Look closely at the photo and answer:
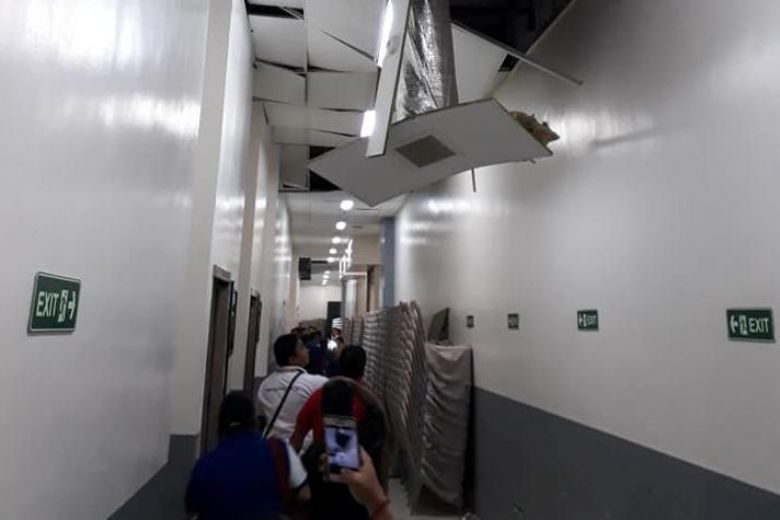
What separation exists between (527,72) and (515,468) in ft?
9.42

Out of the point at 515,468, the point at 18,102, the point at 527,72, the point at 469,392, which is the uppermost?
the point at 527,72

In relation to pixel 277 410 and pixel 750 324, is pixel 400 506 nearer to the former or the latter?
pixel 277 410

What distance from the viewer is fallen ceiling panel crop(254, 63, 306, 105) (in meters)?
4.71

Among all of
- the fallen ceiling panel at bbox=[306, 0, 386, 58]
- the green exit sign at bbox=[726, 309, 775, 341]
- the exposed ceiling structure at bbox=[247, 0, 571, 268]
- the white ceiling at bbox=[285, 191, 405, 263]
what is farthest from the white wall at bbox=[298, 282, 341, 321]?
the green exit sign at bbox=[726, 309, 775, 341]

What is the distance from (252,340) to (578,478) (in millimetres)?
3672

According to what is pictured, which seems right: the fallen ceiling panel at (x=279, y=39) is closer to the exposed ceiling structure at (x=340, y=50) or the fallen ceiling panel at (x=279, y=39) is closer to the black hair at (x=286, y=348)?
the exposed ceiling structure at (x=340, y=50)

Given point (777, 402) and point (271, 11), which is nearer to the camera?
point (777, 402)

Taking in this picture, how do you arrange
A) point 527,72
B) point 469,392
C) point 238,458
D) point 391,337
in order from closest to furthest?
point 238,458, point 527,72, point 469,392, point 391,337

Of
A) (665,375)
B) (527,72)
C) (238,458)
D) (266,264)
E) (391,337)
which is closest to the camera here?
(238,458)

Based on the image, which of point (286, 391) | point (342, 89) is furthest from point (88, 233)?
point (342, 89)

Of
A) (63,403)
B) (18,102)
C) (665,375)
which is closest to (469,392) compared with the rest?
(665,375)

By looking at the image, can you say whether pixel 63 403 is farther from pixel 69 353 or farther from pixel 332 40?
pixel 332 40

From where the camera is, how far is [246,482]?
1.58m

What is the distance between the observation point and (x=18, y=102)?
990mm
